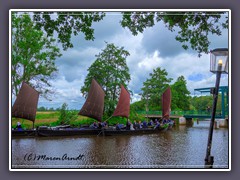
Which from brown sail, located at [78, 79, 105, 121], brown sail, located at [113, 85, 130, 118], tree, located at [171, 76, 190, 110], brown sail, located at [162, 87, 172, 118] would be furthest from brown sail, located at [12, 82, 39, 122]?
brown sail, located at [162, 87, 172, 118]

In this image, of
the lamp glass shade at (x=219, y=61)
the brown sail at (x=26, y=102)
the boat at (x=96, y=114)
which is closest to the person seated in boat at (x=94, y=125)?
the boat at (x=96, y=114)

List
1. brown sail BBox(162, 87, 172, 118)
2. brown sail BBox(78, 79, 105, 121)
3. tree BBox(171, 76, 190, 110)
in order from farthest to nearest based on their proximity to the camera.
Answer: brown sail BBox(78, 79, 105, 121) < brown sail BBox(162, 87, 172, 118) < tree BBox(171, 76, 190, 110)

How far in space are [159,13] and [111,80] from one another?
4406 mm

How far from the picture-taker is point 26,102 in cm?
845

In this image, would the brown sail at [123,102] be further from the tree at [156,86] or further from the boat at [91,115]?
the boat at [91,115]

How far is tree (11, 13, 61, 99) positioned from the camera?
6340mm

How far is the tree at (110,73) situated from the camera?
7.41 meters

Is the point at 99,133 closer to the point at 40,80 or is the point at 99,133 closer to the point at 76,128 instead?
the point at 76,128

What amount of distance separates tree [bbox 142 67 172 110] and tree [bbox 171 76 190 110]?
0.31 metres

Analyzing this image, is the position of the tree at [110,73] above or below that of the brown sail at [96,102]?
above

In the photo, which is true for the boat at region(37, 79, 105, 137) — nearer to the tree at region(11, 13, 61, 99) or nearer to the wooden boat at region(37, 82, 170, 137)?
the wooden boat at region(37, 82, 170, 137)

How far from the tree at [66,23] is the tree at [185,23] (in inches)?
28.8
